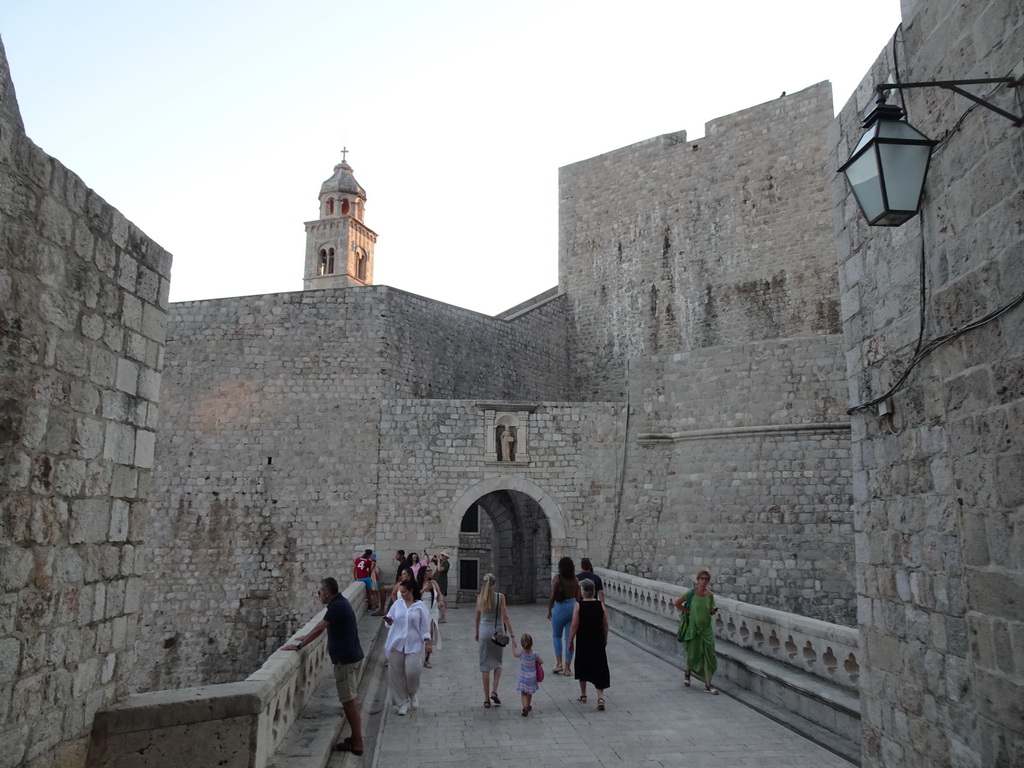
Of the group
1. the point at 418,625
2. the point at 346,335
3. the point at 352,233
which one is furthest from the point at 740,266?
the point at 352,233

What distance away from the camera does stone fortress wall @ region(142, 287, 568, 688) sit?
15047 millimetres

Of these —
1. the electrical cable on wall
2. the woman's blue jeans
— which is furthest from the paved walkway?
the electrical cable on wall

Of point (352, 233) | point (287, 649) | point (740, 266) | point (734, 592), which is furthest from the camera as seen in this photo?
point (352, 233)

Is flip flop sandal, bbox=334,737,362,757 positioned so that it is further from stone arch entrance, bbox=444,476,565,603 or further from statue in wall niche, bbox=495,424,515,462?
stone arch entrance, bbox=444,476,565,603

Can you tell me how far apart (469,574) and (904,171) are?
71.0 feet

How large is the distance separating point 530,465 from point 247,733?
38.1 feet

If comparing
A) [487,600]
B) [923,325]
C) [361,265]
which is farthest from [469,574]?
[923,325]

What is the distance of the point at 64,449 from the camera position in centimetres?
352

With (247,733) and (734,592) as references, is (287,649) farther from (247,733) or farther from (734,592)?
(734,592)

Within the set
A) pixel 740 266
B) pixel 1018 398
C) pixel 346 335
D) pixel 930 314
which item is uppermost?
pixel 740 266

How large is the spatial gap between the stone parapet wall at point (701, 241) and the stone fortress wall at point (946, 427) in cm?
1574

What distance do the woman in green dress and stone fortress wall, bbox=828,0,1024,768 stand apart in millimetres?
2876

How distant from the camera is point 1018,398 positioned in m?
2.95

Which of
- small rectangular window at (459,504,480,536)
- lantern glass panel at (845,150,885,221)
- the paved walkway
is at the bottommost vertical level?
the paved walkway
